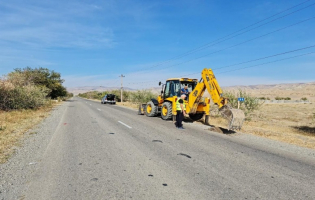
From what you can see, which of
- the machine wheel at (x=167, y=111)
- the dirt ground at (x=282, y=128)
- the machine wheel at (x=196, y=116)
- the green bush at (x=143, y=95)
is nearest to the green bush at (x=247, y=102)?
the dirt ground at (x=282, y=128)

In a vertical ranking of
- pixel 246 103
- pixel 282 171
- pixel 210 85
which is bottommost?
pixel 282 171

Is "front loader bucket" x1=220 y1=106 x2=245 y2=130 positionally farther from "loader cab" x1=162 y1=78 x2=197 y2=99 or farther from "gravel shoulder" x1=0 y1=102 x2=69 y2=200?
"gravel shoulder" x1=0 y1=102 x2=69 y2=200

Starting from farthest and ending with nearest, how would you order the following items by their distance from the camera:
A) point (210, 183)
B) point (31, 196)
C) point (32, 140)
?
point (32, 140)
point (210, 183)
point (31, 196)

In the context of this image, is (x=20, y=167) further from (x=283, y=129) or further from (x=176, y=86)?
(x=283, y=129)

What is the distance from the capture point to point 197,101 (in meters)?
12.6

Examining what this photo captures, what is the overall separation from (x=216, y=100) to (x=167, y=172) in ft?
21.7

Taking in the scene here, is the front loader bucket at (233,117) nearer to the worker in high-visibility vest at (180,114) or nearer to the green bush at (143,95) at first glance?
the worker in high-visibility vest at (180,114)

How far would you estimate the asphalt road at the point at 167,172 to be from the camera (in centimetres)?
365

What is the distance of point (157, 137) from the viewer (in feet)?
27.1

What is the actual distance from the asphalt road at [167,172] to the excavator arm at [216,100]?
2288 mm

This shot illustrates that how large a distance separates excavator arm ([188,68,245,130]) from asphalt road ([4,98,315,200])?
7.51ft

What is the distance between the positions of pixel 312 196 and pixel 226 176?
143 centimetres

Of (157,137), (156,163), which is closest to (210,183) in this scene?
(156,163)

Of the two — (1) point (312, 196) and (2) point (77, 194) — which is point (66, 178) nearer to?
(2) point (77, 194)
